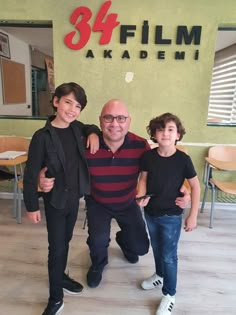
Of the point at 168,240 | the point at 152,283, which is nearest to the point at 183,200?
the point at 168,240

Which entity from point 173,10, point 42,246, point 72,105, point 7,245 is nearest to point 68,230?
point 72,105

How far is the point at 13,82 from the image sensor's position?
3.66 metres

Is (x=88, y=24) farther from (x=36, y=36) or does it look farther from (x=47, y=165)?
(x=47, y=165)

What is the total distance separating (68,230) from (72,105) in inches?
28.6

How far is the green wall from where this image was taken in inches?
102

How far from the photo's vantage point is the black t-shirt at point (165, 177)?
1.35 metres

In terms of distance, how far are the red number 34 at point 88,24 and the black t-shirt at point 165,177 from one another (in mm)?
1813

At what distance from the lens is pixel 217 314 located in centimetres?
152

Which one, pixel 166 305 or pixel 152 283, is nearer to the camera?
pixel 166 305

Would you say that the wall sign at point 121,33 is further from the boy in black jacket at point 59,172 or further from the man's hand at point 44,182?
the man's hand at point 44,182

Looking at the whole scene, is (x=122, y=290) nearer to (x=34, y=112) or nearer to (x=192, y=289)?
(x=192, y=289)

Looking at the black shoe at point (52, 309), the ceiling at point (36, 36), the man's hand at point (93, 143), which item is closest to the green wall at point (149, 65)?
the ceiling at point (36, 36)

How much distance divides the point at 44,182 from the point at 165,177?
64 cm

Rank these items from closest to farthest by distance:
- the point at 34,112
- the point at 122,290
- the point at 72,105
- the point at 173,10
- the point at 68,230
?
1. the point at 72,105
2. the point at 68,230
3. the point at 122,290
4. the point at 173,10
5. the point at 34,112
